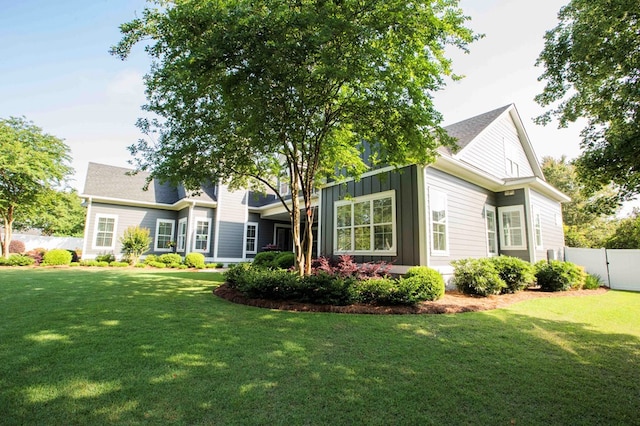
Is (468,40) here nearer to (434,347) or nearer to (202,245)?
(434,347)

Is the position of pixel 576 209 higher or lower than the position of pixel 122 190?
higher

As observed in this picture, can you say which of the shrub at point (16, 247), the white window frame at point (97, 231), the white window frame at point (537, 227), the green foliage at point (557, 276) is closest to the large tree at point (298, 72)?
the green foliage at point (557, 276)

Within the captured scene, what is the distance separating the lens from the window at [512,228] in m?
10.8

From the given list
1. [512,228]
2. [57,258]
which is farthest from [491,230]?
[57,258]

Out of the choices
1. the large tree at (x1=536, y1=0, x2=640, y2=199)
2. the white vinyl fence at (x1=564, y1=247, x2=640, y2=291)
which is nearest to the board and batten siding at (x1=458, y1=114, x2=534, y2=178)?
the large tree at (x1=536, y1=0, x2=640, y2=199)

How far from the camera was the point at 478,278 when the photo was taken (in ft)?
24.4

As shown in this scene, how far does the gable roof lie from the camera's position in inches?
623

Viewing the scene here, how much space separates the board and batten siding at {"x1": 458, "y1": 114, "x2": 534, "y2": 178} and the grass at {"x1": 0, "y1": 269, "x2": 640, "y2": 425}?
6.47 m

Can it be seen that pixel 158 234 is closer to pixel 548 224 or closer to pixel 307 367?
pixel 307 367

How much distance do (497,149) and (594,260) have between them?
5.65 meters

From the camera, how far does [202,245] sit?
54.1 ft

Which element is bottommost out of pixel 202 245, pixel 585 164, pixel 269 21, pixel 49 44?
pixel 202 245

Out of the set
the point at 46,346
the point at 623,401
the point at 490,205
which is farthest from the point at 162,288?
the point at 490,205

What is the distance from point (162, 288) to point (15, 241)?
23.8 m
